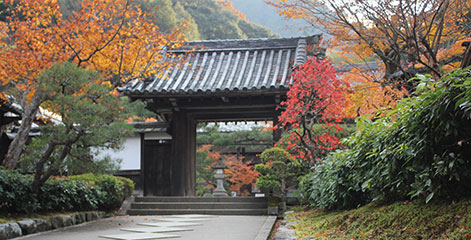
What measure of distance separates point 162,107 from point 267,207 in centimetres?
482

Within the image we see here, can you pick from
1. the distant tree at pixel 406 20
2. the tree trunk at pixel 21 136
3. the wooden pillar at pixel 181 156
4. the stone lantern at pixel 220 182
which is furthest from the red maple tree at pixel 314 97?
the stone lantern at pixel 220 182

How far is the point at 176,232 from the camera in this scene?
7230mm

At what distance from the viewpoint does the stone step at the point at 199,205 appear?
37.5ft

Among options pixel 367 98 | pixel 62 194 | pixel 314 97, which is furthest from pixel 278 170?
pixel 62 194

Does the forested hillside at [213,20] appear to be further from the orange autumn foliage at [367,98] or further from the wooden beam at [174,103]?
Result: the orange autumn foliage at [367,98]

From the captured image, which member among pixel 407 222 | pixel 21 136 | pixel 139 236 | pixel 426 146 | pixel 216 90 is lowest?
pixel 139 236

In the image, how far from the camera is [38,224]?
721 cm

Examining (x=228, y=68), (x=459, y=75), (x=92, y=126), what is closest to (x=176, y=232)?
(x=92, y=126)

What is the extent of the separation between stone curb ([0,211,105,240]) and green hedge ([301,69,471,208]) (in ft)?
16.7

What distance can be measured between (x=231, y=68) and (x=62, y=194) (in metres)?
7.34

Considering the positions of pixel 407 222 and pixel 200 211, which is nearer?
pixel 407 222

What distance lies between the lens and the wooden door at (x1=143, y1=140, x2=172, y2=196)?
15188 millimetres

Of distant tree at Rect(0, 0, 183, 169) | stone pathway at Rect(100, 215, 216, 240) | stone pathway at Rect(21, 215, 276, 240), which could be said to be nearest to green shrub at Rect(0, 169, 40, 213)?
stone pathway at Rect(21, 215, 276, 240)

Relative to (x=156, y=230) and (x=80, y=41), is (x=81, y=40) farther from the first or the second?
(x=156, y=230)
